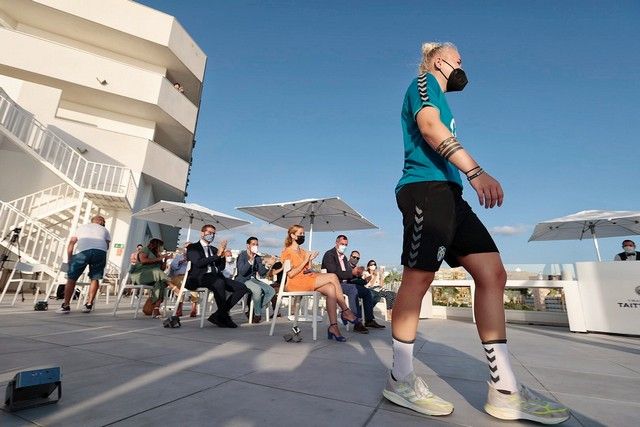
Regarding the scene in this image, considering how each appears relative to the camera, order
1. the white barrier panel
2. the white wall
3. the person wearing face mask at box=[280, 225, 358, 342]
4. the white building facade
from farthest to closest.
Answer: the white wall, the white building facade, the white barrier panel, the person wearing face mask at box=[280, 225, 358, 342]

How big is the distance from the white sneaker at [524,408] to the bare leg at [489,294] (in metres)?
0.24

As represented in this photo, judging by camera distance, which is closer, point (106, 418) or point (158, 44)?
point (106, 418)

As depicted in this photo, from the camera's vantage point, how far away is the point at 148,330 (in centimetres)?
362

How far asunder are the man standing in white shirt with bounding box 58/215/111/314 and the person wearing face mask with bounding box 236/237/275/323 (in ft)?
7.34

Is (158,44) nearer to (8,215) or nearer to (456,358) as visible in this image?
(8,215)

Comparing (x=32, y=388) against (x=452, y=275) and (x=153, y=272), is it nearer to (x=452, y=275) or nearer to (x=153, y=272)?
(x=153, y=272)

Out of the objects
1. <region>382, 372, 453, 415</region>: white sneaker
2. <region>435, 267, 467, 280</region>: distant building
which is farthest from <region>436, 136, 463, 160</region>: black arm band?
<region>435, 267, 467, 280</region>: distant building

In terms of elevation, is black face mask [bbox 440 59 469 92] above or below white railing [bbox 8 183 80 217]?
below

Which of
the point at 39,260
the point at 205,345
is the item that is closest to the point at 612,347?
the point at 205,345

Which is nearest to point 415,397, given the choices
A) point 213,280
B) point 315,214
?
point 213,280

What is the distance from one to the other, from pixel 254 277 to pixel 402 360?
4271 millimetres

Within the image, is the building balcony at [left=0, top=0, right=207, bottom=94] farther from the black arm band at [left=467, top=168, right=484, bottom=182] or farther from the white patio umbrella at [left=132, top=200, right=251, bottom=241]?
the black arm band at [left=467, top=168, right=484, bottom=182]

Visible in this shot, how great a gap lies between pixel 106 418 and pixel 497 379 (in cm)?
162

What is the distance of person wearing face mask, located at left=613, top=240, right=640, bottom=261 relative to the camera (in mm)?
6359
